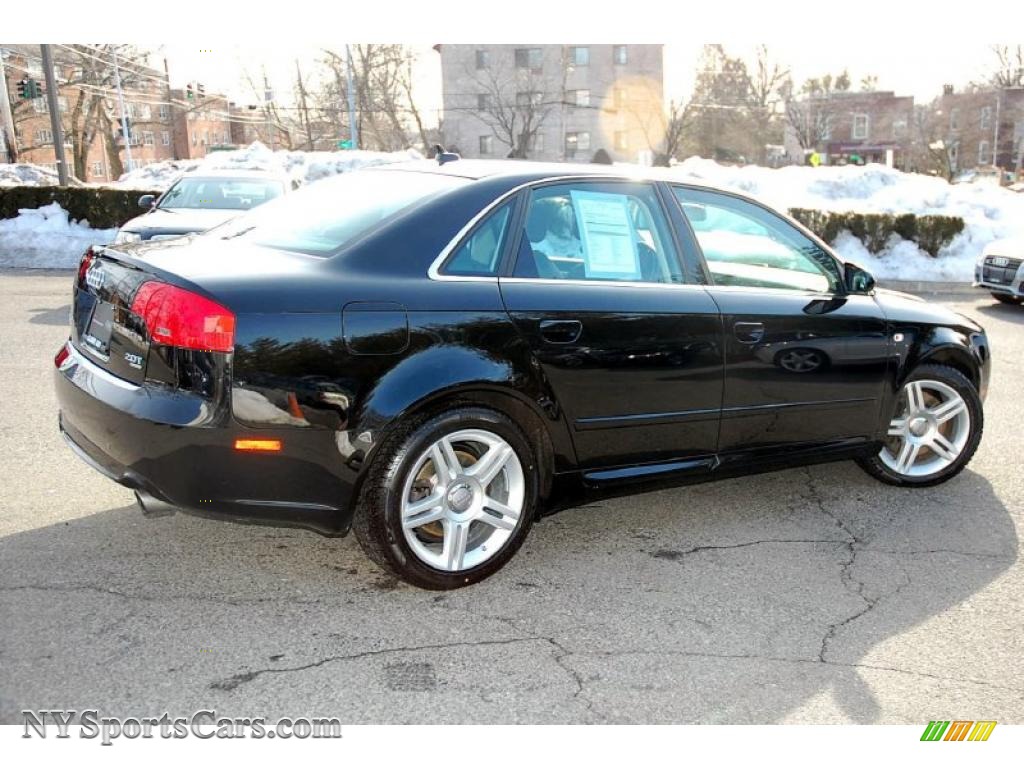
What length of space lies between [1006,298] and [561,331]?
34.9ft

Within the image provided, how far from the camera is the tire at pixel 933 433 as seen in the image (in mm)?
4906

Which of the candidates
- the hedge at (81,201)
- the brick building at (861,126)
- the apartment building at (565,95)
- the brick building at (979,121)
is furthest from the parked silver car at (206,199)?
the brick building at (861,126)

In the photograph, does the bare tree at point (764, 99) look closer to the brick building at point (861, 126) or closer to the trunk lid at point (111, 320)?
the brick building at point (861, 126)

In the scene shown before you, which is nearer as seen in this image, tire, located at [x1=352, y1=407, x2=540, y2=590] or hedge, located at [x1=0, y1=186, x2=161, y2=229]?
tire, located at [x1=352, y1=407, x2=540, y2=590]

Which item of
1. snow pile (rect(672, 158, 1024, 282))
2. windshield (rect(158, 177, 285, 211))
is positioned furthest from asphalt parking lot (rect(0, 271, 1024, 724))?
snow pile (rect(672, 158, 1024, 282))

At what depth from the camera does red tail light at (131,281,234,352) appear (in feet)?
10.2

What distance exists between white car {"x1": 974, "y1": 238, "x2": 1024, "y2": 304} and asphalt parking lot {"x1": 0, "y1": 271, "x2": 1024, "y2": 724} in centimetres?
796

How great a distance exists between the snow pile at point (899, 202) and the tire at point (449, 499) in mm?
7860

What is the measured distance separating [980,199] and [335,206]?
17759 mm

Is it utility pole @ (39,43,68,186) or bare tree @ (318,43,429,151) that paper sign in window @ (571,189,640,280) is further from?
bare tree @ (318,43,429,151)

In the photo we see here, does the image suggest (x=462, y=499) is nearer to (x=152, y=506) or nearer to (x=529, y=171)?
(x=152, y=506)

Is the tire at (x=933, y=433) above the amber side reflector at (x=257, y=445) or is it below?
below

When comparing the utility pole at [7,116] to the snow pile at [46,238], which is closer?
the snow pile at [46,238]

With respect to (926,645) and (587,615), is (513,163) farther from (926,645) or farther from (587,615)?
(926,645)
